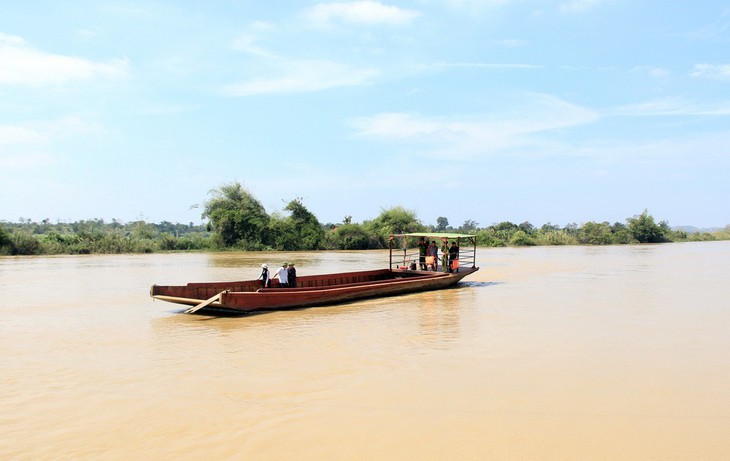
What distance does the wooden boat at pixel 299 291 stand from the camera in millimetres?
11789

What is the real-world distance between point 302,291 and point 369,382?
6114mm

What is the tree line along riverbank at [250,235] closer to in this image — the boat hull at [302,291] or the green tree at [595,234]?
the green tree at [595,234]

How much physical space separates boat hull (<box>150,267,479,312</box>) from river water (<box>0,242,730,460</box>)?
1.21ft

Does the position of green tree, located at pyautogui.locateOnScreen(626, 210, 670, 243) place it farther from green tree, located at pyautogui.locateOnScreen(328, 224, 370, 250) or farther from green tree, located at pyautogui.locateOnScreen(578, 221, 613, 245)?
green tree, located at pyautogui.locateOnScreen(328, 224, 370, 250)

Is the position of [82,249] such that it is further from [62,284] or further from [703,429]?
[703,429]

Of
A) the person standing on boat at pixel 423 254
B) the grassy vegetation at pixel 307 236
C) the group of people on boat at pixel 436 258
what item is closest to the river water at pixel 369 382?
the group of people on boat at pixel 436 258

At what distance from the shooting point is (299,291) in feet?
42.0

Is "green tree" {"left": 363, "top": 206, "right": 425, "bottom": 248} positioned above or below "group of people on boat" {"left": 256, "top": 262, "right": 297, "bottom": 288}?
above

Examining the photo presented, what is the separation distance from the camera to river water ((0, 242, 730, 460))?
511 cm

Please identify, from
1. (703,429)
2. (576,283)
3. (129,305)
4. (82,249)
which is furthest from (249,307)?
(82,249)

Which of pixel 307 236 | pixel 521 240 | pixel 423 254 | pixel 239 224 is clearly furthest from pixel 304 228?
pixel 423 254

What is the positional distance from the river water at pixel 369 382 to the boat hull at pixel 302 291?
0.37 meters

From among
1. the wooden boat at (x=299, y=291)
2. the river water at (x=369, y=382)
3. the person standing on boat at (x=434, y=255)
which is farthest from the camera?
the person standing on boat at (x=434, y=255)

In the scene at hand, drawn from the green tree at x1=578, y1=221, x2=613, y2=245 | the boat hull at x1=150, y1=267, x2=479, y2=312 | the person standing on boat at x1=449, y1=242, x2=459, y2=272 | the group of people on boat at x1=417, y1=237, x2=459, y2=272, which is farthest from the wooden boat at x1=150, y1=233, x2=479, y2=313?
the green tree at x1=578, y1=221, x2=613, y2=245
